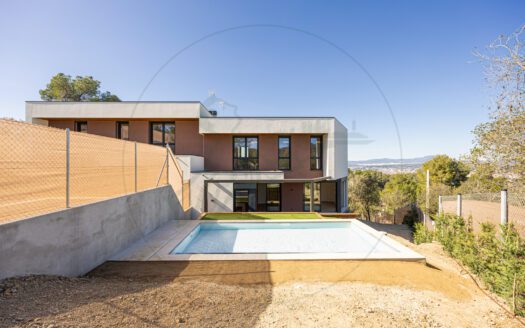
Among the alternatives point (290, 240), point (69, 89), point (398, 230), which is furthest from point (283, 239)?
point (69, 89)

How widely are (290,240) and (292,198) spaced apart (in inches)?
273

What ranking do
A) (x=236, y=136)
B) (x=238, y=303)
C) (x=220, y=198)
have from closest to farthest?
(x=238, y=303)
(x=220, y=198)
(x=236, y=136)

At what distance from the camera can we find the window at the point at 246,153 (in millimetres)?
14523

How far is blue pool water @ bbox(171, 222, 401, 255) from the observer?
21.0ft

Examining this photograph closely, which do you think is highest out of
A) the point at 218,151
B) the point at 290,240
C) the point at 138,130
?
the point at 138,130

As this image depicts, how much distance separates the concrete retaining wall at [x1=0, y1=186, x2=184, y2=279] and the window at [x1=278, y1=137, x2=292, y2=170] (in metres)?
9.22

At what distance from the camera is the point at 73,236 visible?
4074 mm

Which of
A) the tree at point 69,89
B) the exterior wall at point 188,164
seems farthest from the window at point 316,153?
the tree at point 69,89

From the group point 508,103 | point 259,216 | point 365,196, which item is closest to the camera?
point 508,103

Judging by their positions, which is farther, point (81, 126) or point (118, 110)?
point (81, 126)

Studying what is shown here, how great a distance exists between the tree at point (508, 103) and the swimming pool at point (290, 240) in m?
3.55

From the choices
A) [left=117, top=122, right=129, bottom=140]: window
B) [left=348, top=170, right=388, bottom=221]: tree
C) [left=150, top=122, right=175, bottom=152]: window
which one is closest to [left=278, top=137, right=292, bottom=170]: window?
[left=150, top=122, right=175, bottom=152]: window

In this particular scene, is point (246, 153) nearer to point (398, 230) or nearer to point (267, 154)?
point (267, 154)

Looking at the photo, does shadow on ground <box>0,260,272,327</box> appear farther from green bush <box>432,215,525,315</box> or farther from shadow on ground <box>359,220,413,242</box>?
shadow on ground <box>359,220,413,242</box>
